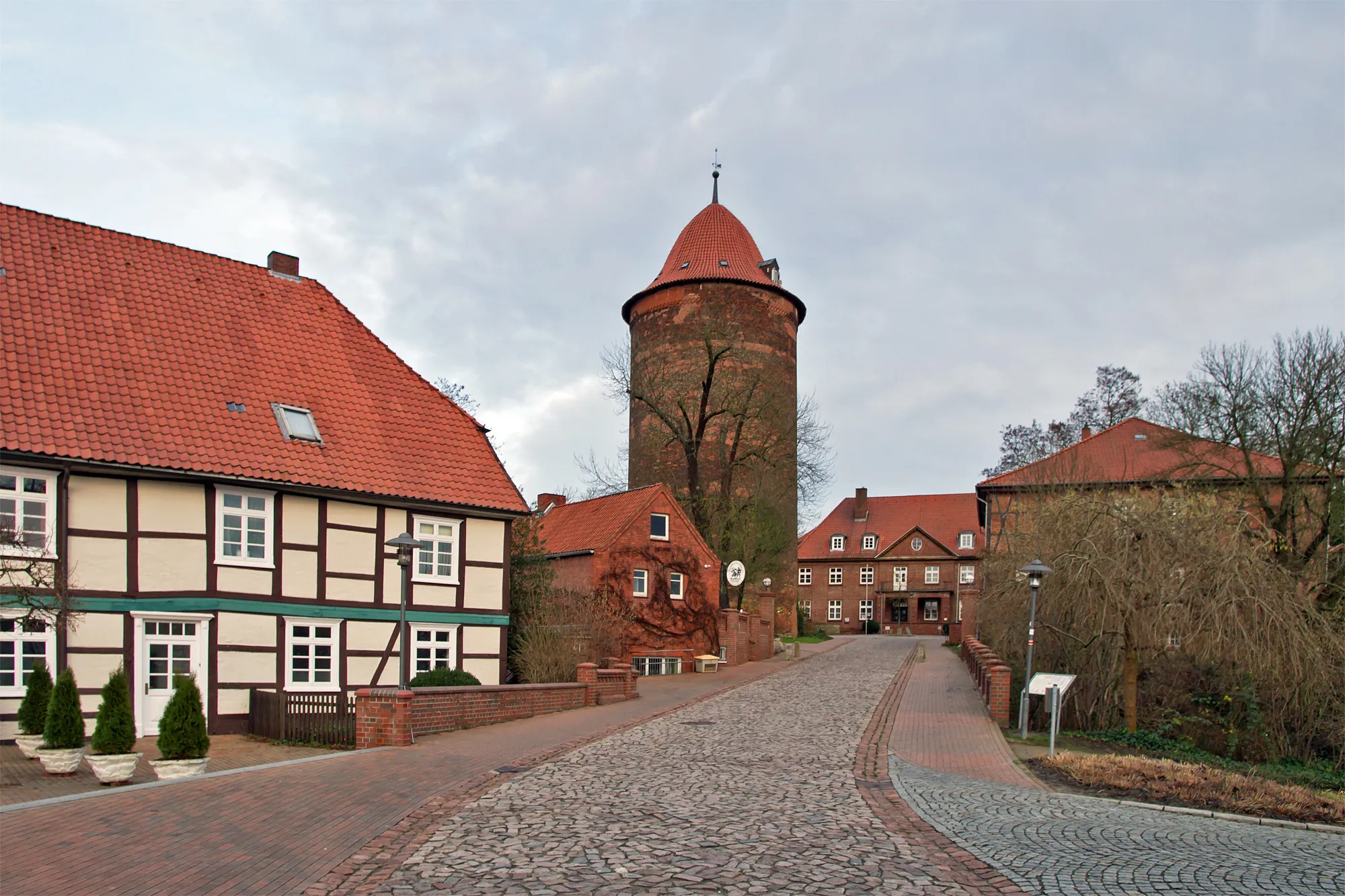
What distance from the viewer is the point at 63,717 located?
13234 millimetres

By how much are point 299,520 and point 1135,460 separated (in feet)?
113

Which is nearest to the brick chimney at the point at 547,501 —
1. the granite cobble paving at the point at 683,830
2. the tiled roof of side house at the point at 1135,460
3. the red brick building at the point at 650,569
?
the red brick building at the point at 650,569

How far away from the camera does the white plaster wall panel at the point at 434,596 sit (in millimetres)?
21344

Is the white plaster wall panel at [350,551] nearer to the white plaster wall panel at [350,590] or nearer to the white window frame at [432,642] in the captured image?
the white plaster wall panel at [350,590]

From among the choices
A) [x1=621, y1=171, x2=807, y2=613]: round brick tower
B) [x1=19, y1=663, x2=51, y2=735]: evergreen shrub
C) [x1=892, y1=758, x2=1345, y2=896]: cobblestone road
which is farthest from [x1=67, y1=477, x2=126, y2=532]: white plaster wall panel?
[x1=621, y1=171, x2=807, y2=613]: round brick tower

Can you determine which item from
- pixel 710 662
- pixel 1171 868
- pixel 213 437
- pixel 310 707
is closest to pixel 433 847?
pixel 1171 868

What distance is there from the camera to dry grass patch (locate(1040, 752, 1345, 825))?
12.0m

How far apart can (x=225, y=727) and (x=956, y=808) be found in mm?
12957

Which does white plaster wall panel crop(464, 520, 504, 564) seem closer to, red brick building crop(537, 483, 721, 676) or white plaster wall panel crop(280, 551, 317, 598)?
white plaster wall panel crop(280, 551, 317, 598)

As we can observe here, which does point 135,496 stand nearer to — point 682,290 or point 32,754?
point 32,754

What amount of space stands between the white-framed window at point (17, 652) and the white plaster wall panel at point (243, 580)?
2.68m

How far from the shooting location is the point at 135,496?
1788cm

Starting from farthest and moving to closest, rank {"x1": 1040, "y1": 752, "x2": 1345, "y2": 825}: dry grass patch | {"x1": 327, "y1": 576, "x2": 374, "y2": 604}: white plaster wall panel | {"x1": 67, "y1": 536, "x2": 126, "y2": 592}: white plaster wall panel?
{"x1": 327, "y1": 576, "x2": 374, "y2": 604}: white plaster wall panel → {"x1": 67, "y1": 536, "x2": 126, "y2": 592}: white plaster wall panel → {"x1": 1040, "y1": 752, "x2": 1345, "y2": 825}: dry grass patch

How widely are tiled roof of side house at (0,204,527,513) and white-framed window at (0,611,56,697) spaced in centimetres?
271
